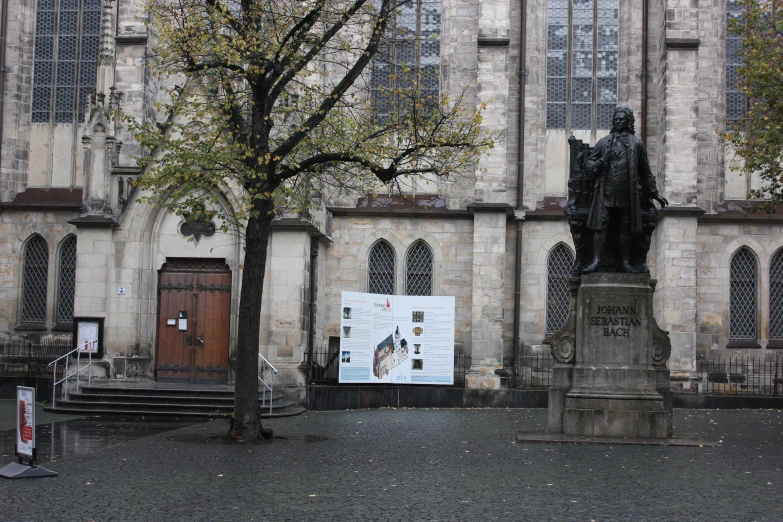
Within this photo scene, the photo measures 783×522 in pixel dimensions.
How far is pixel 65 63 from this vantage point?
27.6 metres

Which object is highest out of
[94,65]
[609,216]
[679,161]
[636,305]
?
[94,65]

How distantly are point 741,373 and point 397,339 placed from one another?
9542mm

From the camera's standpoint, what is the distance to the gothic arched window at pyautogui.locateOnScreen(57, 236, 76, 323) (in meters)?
26.7

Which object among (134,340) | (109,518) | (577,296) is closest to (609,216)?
(577,296)

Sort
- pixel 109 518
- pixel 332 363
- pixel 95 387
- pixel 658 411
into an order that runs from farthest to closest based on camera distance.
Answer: pixel 332 363 < pixel 95 387 < pixel 658 411 < pixel 109 518

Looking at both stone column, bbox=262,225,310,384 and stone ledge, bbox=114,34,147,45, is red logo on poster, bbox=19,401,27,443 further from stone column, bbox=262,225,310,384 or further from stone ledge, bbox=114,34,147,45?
stone ledge, bbox=114,34,147,45

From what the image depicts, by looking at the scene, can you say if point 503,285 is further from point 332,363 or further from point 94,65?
point 94,65

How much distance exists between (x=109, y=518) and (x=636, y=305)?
8.75m

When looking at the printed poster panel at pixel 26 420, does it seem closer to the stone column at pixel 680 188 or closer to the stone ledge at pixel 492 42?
the stone ledge at pixel 492 42

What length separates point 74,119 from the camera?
2748 cm

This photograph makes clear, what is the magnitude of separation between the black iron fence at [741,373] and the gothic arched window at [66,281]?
17.0 m

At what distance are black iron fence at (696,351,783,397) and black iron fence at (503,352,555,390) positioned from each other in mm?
3918

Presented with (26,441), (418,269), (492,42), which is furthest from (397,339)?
(26,441)

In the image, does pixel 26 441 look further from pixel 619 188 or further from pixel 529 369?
pixel 529 369
